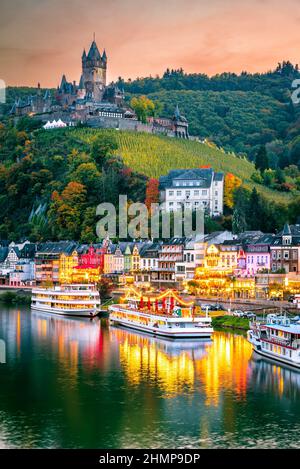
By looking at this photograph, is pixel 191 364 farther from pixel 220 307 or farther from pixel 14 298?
pixel 14 298

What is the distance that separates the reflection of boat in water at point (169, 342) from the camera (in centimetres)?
2256

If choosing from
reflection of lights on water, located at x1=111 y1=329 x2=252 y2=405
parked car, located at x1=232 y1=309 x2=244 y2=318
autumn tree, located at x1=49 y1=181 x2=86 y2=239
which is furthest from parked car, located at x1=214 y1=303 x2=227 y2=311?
autumn tree, located at x1=49 y1=181 x2=86 y2=239

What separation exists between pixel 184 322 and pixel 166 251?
1228 centimetres

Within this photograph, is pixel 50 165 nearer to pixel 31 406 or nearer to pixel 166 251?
pixel 166 251

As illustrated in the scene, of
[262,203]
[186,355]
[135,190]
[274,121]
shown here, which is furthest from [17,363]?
[274,121]

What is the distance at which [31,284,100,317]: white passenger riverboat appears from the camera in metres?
31.8

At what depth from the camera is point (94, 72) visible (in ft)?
208

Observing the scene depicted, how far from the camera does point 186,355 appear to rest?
72.2 ft

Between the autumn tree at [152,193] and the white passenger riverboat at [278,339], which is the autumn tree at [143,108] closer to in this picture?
the autumn tree at [152,193]

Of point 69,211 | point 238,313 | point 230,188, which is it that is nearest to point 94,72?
point 69,211

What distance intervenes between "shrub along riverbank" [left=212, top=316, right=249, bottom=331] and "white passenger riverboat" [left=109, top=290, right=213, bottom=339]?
2.69 ft

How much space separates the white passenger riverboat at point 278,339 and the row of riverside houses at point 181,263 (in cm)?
715

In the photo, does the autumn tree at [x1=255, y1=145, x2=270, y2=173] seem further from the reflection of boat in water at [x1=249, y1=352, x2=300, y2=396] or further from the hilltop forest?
the reflection of boat in water at [x1=249, y1=352, x2=300, y2=396]

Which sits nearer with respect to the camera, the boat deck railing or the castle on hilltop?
the boat deck railing
